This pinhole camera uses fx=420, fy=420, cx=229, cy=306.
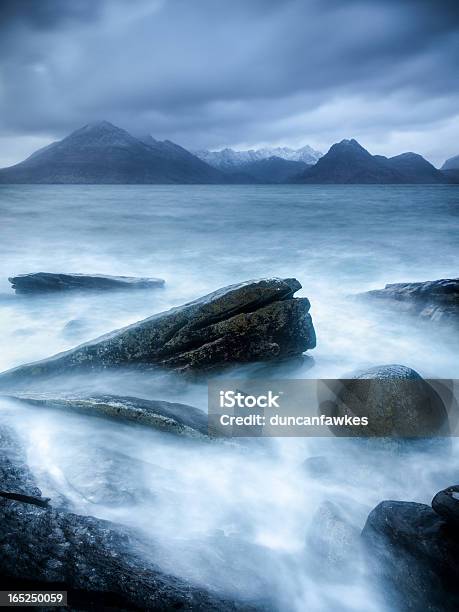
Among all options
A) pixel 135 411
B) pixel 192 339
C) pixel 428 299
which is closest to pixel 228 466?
pixel 135 411

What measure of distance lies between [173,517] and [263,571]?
104cm

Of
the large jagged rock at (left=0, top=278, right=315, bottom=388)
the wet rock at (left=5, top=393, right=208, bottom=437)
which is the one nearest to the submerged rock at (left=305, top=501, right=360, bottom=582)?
the wet rock at (left=5, top=393, right=208, bottom=437)

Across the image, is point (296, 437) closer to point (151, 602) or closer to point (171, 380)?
point (171, 380)

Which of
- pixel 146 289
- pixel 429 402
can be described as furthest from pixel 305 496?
pixel 146 289

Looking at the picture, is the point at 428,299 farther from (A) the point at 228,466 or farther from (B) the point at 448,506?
(B) the point at 448,506

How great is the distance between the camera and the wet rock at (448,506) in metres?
3.60

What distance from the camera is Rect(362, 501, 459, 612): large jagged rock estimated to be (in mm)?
3504

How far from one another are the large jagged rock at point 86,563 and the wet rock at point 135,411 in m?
2.00

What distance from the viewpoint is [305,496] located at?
527 centimetres

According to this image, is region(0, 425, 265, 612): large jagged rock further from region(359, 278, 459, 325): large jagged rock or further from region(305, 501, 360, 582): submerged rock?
region(359, 278, 459, 325): large jagged rock

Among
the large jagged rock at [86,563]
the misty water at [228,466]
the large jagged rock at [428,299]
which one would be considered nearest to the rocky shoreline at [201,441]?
the large jagged rock at [86,563]

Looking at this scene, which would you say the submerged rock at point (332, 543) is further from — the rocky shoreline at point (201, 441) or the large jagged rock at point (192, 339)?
the large jagged rock at point (192, 339)

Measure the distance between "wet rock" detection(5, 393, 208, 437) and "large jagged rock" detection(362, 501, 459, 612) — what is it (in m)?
2.53

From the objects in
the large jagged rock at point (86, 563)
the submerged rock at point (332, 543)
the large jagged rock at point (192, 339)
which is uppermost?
the large jagged rock at point (192, 339)
